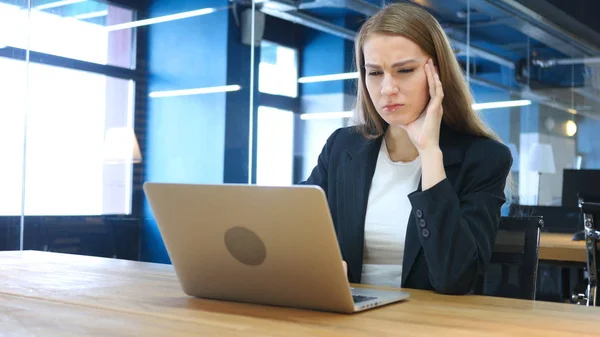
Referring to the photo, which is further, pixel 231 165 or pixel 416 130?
pixel 231 165

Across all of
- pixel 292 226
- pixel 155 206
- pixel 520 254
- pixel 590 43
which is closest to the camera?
pixel 292 226

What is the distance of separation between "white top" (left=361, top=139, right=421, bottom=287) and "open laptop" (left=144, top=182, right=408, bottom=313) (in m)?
0.43

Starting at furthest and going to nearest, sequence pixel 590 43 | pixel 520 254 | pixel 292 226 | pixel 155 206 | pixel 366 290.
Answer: pixel 590 43, pixel 520 254, pixel 366 290, pixel 155 206, pixel 292 226

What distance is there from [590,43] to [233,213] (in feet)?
18.1

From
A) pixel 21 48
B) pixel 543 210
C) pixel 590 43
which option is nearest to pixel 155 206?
pixel 21 48

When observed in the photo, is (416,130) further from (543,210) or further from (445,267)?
(543,210)

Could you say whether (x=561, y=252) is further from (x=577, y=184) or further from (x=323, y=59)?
(x=323, y=59)

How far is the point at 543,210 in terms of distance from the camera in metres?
5.96

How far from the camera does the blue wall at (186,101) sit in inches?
208

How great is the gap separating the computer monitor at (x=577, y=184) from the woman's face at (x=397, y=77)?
12.2ft

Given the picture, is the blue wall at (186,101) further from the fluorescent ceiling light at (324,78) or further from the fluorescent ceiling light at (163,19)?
the fluorescent ceiling light at (324,78)

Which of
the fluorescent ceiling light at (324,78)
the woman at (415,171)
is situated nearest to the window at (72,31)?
the fluorescent ceiling light at (324,78)

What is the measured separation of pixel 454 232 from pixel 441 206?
2.3 inches

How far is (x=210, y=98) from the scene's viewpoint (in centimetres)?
558
